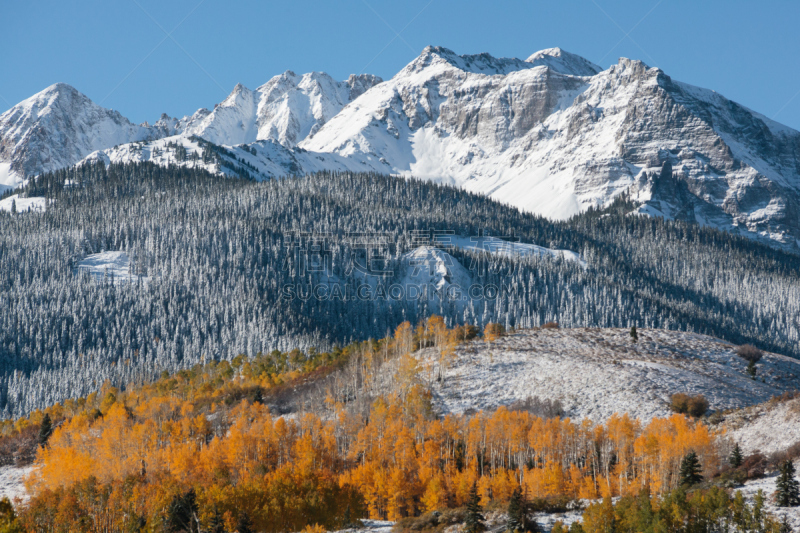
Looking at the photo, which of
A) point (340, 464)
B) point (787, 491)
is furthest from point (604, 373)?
point (787, 491)

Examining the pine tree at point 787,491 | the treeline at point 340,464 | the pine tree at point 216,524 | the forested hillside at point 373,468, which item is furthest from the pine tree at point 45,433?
the pine tree at point 787,491

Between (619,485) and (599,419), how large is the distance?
20.9m

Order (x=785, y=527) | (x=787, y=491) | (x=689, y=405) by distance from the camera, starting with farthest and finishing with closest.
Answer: (x=689, y=405)
(x=787, y=491)
(x=785, y=527)

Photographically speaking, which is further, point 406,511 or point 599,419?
point 599,419

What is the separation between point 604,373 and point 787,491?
6323 centimetres

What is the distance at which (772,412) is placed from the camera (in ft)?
306

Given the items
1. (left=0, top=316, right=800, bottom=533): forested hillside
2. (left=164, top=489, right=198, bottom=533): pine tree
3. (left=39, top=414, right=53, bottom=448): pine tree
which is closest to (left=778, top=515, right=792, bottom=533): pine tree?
(left=0, top=316, right=800, bottom=533): forested hillside

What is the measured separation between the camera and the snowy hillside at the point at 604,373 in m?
117

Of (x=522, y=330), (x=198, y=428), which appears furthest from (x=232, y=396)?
(x=522, y=330)

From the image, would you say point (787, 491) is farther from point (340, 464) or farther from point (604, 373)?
point (604, 373)

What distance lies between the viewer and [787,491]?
63.1 m

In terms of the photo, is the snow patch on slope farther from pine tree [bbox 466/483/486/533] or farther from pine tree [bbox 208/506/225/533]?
pine tree [bbox 466/483/486/533]

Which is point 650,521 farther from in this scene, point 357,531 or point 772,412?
point 772,412

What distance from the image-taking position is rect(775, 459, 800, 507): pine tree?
62906 mm
